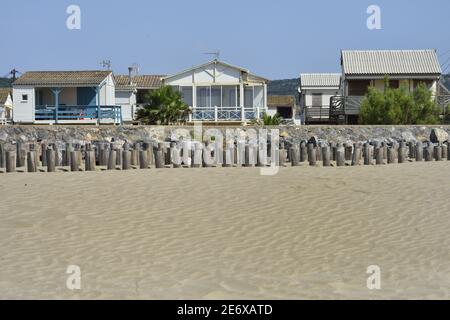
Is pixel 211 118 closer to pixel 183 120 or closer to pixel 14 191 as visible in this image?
pixel 183 120

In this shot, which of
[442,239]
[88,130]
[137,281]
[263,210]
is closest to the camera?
[137,281]

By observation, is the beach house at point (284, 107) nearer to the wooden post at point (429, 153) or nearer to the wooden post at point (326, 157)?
the wooden post at point (429, 153)

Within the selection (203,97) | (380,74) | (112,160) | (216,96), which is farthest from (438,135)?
(203,97)

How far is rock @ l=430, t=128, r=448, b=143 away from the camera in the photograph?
2891 cm

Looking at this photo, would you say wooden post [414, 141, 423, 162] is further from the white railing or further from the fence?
the white railing

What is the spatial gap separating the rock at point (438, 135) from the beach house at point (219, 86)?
14770 millimetres

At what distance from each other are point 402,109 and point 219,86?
12708mm

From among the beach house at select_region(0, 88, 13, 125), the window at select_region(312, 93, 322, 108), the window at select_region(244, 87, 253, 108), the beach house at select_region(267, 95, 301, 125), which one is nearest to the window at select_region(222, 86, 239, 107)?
the window at select_region(244, 87, 253, 108)

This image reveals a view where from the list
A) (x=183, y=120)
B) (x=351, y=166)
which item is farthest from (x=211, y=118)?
(x=351, y=166)

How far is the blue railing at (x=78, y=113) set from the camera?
3794 cm

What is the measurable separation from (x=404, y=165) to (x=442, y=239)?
954 cm

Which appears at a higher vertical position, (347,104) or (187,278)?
(347,104)

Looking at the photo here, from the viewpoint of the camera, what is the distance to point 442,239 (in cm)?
1166
